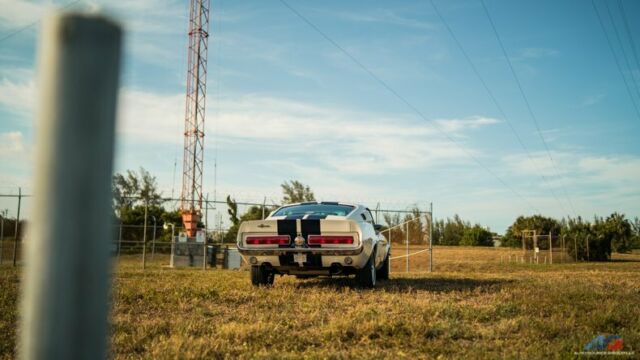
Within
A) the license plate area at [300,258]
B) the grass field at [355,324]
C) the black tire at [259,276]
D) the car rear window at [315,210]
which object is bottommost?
the grass field at [355,324]

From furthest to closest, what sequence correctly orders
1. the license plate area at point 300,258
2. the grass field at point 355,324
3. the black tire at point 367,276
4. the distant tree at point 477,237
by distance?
the distant tree at point 477,237
the black tire at point 367,276
the license plate area at point 300,258
the grass field at point 355,324

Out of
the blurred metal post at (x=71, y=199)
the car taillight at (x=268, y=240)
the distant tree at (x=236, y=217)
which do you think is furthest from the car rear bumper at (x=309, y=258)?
the distant tree at (x=236, y=217)

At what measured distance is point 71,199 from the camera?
683mm

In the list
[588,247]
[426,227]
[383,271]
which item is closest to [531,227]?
[588,247]

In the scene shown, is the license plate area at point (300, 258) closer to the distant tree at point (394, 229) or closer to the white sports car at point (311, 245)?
the white sports car at point (311, 245)

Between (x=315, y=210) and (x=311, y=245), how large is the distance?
3.79ft

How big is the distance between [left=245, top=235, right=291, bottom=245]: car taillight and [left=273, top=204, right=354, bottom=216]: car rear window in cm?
83

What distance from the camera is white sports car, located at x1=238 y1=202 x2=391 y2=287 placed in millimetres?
7902

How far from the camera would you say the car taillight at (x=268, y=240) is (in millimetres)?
8070

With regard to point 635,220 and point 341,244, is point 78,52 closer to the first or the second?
point 341,244

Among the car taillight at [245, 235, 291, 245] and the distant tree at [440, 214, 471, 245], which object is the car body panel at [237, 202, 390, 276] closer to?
the car taillight at [245, 235, 291, 245]

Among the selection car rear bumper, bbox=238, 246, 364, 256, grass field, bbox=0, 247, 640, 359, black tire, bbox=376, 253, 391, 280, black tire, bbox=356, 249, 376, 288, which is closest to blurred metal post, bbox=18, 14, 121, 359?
grass field, bbox=0, 247, 640, 359

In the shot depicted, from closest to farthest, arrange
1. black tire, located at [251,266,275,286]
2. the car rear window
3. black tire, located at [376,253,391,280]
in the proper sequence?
black tire, located at [251,266,275,286] < the car rear window < black tire, located at [376,253,391,280]

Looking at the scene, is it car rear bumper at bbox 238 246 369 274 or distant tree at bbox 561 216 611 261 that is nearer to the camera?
car rear bumper at bbox 238 246 369 274
